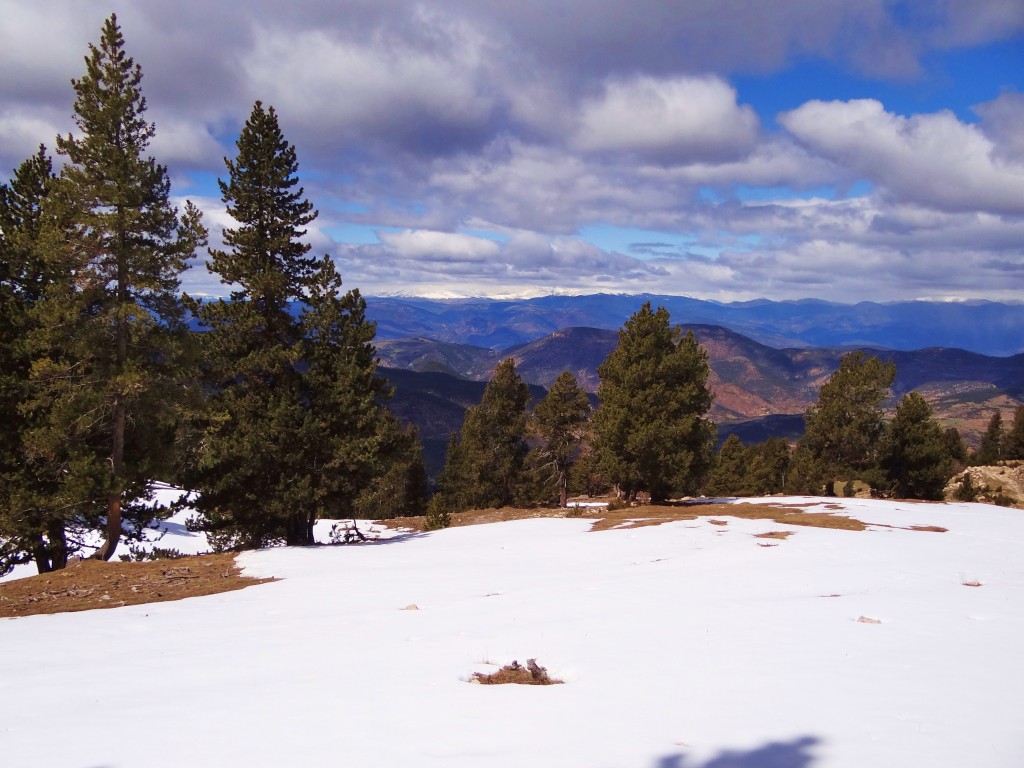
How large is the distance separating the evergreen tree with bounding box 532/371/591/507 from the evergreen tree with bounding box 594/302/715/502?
7.01m

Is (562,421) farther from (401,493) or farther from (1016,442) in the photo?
(1016,442)

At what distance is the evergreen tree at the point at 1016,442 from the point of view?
227ft

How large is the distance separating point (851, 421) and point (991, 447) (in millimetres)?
58901

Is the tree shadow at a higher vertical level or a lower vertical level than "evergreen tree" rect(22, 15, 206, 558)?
lower

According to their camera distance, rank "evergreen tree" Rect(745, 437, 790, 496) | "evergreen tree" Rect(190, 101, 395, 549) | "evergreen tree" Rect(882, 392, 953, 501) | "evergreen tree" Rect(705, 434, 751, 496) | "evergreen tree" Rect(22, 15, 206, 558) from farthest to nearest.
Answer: "evergreen tree" Rect(745, 437, 790, 496), "evergreen tree" Rect(705, 434, 751, 496), "evergreen tree" Rect(882, 392, 953, 501), "evergreen tree" Rect(190, 101, 395, 549), "evergreen tree" Rect(22, 15, 206, 558)

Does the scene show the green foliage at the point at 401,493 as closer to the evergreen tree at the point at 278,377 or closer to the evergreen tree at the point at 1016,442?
the evergreen tree at the point at 278,377

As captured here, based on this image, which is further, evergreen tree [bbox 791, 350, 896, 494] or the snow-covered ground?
evergreen tree [bbox 791, 350, 896, 494]

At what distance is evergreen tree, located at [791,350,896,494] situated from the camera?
3688cm

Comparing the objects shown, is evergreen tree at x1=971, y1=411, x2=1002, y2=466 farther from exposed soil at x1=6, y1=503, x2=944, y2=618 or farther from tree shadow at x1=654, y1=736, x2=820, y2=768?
tree shadow at x1=654, y1=736, x2=820, y2=768

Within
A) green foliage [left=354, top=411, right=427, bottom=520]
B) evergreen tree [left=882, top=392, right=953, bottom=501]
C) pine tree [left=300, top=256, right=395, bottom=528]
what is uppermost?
pine tree [left=300, top=256, right=395, bottom=528]

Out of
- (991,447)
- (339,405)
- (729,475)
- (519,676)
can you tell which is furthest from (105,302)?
(991,447)

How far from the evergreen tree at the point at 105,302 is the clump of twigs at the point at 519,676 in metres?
13.9

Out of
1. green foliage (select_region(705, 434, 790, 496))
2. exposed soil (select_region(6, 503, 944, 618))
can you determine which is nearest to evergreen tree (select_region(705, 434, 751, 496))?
green foliage (select_region(705, 434, 790, 496))

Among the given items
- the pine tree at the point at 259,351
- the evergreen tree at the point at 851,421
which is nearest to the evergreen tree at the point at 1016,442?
the evergreen tree at the point at 851,421
